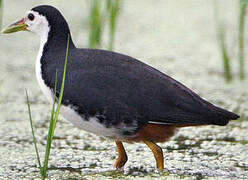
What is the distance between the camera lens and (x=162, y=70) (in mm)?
5379

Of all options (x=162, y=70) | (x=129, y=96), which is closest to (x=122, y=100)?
(x=129, y=96)

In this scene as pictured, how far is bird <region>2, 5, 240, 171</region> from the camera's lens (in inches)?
128

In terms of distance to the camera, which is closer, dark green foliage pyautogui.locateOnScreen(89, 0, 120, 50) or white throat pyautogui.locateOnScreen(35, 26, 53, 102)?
white throat pyautogui.locateOnScreen(35, 26, 53, 102)

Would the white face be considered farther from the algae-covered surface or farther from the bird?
the algae-covered surface

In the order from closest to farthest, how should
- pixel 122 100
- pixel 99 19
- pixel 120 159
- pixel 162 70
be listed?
pixel 122 100
pixel 120 159
pixel 99 19
pixel 162 70

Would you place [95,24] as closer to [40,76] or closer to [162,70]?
[162,70]

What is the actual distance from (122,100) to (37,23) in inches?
30.1

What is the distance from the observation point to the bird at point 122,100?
3.24m

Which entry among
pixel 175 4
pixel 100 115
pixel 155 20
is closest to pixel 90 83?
pixel 100 115

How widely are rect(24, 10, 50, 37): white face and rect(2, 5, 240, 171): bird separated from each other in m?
0.26

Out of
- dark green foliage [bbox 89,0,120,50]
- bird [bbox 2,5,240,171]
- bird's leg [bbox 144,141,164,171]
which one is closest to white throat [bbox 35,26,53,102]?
bird [bbox 2,5,240,171]

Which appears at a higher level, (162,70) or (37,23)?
(37,23)

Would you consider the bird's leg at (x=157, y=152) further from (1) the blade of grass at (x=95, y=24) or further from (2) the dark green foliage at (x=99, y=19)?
(1) the blade of grass at (x=95, y=24)

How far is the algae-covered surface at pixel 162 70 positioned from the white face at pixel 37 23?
70 centimetres
